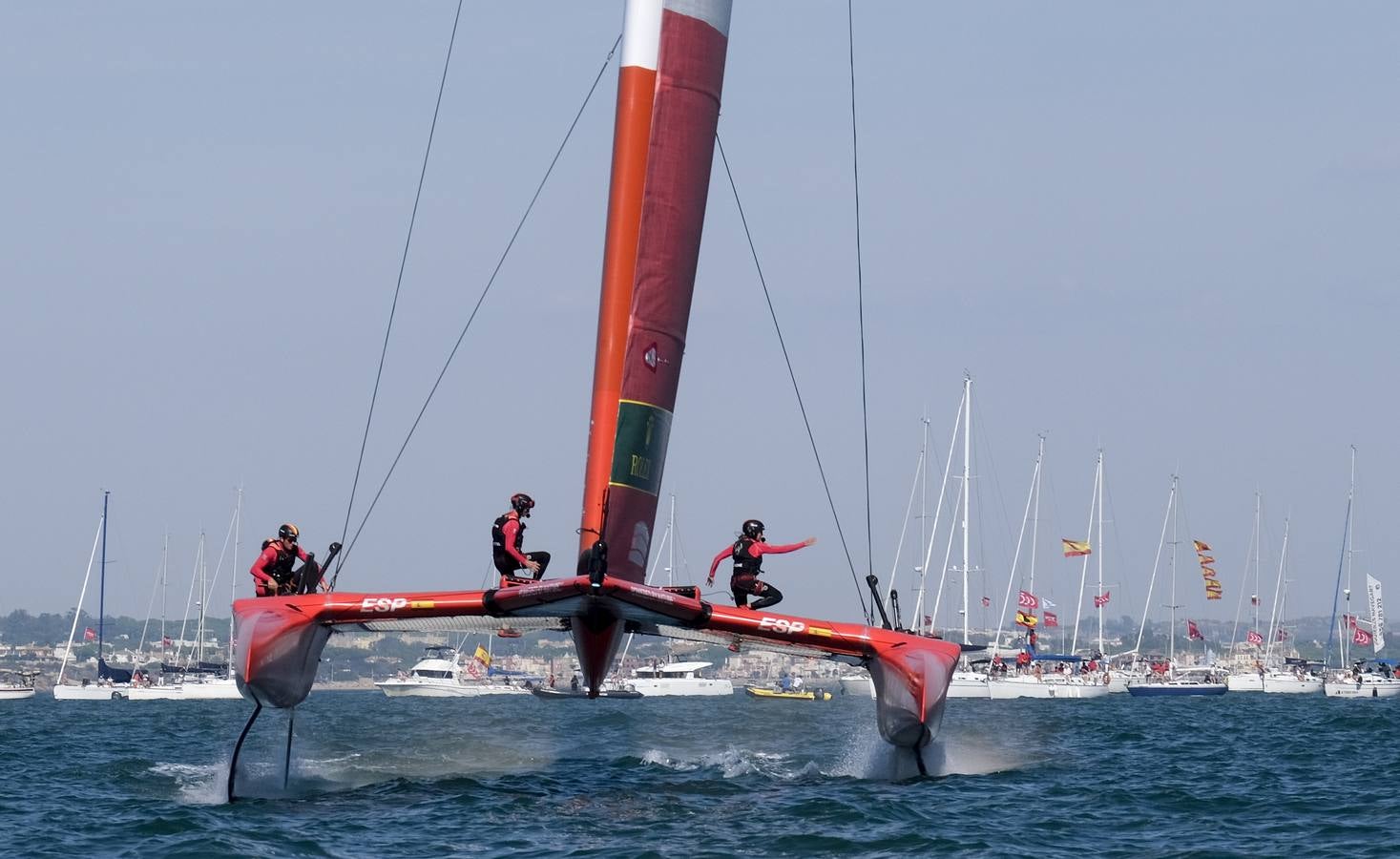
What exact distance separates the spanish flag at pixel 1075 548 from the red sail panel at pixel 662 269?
2062 inches

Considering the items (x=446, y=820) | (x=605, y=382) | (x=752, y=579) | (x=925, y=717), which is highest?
(x=605, y=382)

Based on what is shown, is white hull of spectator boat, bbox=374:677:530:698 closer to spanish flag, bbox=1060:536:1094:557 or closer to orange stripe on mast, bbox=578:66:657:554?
spanish flag, bbox=1060:536:1094:557

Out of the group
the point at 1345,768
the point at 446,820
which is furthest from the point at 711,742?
the point at 446,820

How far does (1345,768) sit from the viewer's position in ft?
68.8

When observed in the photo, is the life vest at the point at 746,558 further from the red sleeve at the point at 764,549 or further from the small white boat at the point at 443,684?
the small white boat at the point at 443,684

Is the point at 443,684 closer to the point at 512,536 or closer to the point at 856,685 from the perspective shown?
the point at 856,685

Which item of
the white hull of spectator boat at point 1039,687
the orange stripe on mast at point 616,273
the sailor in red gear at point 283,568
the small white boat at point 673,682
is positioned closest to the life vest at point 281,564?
the sailor in red gear at point 283,568

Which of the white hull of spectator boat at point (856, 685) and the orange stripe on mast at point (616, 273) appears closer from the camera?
the orange stripe on mast at point (616, 273)

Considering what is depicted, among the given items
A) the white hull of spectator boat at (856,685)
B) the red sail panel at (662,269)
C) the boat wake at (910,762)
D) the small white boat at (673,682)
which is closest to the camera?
the red sail panel at (662,269)

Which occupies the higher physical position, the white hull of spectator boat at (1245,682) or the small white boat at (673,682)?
the white hull of spectator boat at (1245,682)

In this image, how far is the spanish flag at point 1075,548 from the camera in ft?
223

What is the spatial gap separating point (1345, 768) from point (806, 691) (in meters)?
63.5

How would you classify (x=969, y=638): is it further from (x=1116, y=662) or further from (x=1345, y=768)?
(x=1345, y=768)

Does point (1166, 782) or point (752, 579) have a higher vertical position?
point (752, 579)
